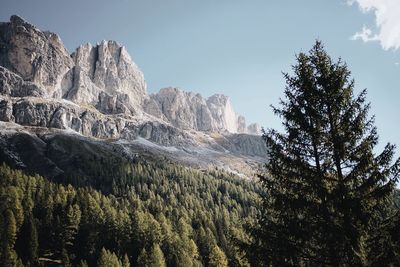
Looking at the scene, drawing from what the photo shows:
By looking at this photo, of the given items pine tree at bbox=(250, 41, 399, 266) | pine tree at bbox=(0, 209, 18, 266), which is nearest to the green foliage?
pine tree at bbox=(0, 209, 18, 266)

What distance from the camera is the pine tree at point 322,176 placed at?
564 inches

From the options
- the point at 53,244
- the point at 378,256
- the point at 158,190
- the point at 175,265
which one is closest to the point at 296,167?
the point at 378,256

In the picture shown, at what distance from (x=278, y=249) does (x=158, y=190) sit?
158 m

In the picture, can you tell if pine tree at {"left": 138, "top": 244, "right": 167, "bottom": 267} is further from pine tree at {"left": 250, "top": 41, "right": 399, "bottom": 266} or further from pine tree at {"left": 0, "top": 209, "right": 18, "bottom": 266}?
pine tree at {"left": 250, "top": 41, "right": 399, "bottom": 266}

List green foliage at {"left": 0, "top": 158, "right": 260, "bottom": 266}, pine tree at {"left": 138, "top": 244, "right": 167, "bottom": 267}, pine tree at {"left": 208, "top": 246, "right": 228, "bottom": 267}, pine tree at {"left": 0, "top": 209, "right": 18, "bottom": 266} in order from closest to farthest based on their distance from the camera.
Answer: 1. pine tree at {"left": 0, "top": 209, "right": 18, "bottom": 266}
2. pine tree at {"left": 138, "top": 244, "right": 167, "bottom": 267}
3. green foliage at {"left": 0, "top": 158, "right": 260, "bottom": 266}
4. pine tree at {"left": 208, "top": 246, "right": 228, "bottom": 267}

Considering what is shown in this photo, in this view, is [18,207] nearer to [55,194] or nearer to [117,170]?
[55,194]

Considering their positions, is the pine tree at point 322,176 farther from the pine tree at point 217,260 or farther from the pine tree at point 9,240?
the pine tree at point 9,240

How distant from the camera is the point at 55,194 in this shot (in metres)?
113

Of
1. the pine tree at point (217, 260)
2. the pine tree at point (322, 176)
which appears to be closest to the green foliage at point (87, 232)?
the pine tree at point (217, 260)

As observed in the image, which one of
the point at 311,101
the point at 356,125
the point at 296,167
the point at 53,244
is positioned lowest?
the point at 53,244

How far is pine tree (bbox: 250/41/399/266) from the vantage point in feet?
47.0

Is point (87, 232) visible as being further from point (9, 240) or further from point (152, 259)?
point (152, 259)

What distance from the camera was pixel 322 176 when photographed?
50.2 feet

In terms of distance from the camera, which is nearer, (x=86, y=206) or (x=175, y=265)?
(x=175, y=265)
